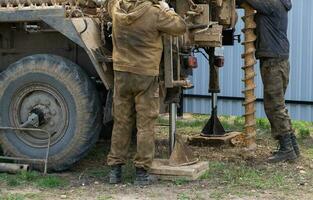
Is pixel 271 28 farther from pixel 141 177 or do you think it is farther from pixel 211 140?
pixel 141 177

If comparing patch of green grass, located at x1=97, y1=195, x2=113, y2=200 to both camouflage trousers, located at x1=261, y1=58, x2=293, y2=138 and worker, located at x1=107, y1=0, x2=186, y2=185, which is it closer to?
worker, located at x1=107, y1=0, x2=186, y2=185

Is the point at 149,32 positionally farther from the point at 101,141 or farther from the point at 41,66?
the point at 101,141

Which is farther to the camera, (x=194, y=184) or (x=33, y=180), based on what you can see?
(x=33, y=180)

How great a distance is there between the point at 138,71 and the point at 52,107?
44.7 inches

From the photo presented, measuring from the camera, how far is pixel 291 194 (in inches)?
251

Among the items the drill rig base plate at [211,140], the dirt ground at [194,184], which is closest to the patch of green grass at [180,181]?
the dirt ground at [194,184]

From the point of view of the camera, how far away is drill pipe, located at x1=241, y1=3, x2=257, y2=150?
26.7 feet

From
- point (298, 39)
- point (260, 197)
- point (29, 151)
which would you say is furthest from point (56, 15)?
point (298, 39)

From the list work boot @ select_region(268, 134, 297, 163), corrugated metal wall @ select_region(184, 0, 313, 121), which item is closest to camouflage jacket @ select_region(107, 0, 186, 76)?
work boot @ select_region(268, 134, 297, 163)

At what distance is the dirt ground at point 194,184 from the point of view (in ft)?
20.5

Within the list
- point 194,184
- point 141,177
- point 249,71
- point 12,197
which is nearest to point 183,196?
point 194,184

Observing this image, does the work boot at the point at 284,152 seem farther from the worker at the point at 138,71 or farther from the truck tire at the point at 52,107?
the truck tire at the point at 52,107

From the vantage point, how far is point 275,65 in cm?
774

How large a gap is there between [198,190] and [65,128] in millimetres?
1552
